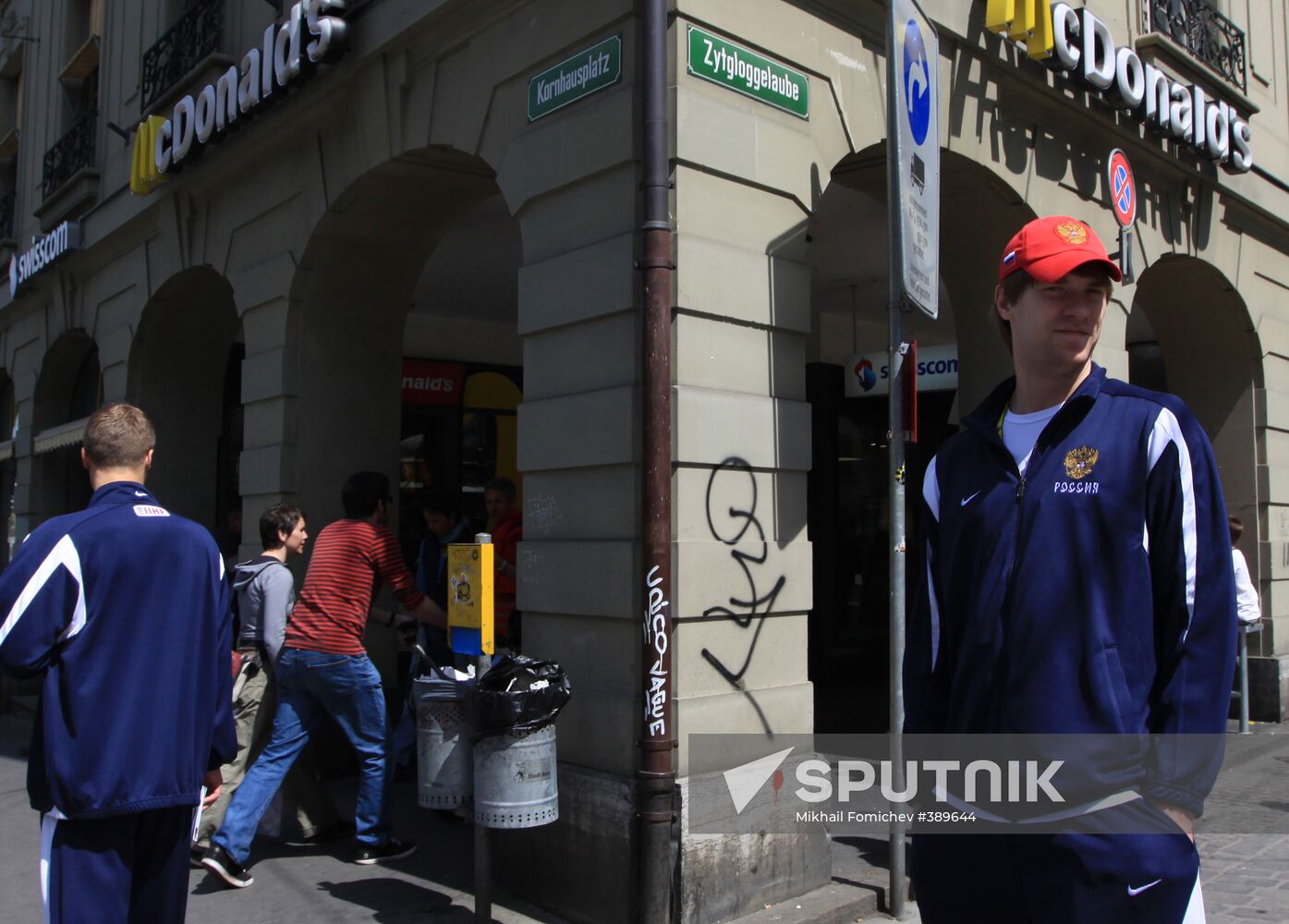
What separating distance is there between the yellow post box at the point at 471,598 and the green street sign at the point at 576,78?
2.32m

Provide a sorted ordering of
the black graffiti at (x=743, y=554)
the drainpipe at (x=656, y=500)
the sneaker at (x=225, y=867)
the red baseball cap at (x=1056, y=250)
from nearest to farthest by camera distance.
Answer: the red baseball cap at (x=1056, y=250), the drainpipe at (x=656, y=500), the black graffiti at (x=743, y=554), the sneaker at (x=225, y=867)

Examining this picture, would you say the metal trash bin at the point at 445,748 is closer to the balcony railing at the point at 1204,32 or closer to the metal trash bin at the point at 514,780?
the metal trash bin at the point at 514,780

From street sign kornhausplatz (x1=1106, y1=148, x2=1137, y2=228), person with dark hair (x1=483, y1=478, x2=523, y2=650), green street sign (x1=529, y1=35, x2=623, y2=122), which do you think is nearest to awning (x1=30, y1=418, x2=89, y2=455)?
person with dark hair (x1=483, y1=478, x2=523, y2=650)

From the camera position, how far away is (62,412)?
1442 cm

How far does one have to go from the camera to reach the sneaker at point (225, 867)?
5637 mm

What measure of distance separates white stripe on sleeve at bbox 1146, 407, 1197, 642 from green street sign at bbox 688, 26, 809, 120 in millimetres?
3687

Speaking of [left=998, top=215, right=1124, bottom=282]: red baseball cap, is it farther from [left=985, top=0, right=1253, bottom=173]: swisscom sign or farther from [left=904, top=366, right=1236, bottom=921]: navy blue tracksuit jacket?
[left=985, top=0, right=1253, bottom=173]: swisscom sign

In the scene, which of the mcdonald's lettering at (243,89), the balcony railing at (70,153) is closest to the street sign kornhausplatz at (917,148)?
the mcdonald's lettering at (243,89)

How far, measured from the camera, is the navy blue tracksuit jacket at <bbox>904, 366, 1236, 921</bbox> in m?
1.97

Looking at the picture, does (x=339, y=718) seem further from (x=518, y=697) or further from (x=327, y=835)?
(x=518, y=697)

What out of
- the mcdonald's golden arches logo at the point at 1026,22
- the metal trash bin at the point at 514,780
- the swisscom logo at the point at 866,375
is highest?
the mcdonald's golden arches logo at the point at 1026,22

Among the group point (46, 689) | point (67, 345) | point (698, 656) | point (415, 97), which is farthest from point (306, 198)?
point (67, 345)

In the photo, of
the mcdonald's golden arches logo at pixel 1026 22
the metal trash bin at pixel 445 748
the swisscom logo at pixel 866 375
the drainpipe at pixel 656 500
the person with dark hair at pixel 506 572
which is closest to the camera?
the drainpipe at pixel 656 500

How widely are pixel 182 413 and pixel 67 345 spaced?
147 inches
